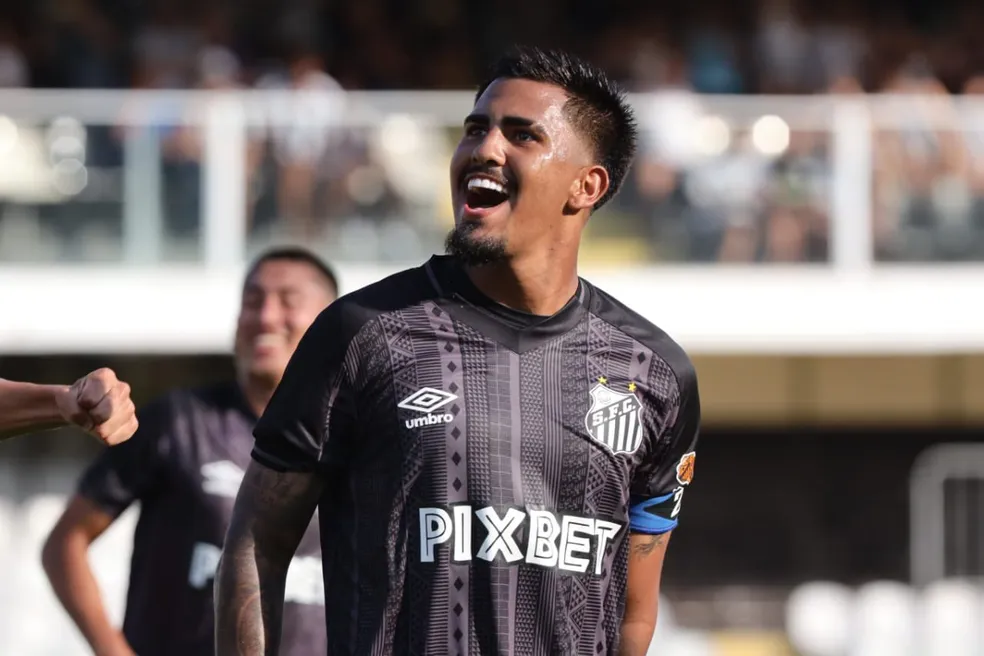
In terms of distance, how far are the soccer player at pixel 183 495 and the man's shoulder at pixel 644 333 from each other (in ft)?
4.56

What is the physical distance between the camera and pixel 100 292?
36.1 feet

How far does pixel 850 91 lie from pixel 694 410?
28.7ft

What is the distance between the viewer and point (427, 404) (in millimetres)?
3307

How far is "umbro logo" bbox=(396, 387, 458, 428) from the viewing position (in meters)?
3.29

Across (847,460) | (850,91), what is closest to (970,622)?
(847,460)

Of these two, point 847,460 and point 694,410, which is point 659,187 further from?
point 694,410

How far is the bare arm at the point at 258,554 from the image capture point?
10.9ft

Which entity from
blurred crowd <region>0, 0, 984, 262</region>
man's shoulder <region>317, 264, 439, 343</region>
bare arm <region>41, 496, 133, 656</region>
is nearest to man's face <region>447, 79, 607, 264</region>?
man's shoulder <region>317, 264, 439, 343</region>

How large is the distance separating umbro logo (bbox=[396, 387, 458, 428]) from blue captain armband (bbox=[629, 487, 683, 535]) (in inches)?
19.7

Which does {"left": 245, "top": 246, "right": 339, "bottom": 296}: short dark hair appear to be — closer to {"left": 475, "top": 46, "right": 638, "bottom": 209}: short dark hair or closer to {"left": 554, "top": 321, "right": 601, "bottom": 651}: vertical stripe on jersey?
{"left": 475, "top": 46, "right": 638, "bottom": 209}: short dark hair

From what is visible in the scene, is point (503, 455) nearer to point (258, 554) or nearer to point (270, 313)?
point (258, 554)

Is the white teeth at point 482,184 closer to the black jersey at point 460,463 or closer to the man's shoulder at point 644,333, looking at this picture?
the black jersey at point 460,463

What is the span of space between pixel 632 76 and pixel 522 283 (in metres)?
8.68

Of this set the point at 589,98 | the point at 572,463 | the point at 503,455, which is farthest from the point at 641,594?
the point at 589,98
